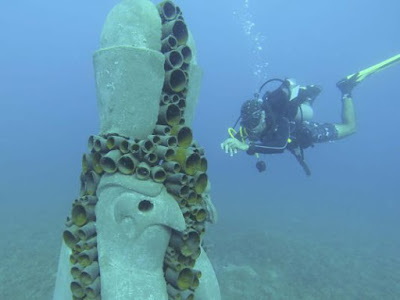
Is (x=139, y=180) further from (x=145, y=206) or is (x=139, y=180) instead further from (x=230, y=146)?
(x=230, y=146)

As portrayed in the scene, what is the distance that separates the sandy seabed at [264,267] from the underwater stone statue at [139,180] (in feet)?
10.5

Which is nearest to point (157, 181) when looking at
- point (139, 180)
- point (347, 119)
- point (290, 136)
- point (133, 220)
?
point (139, 180)

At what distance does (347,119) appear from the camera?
11727mm

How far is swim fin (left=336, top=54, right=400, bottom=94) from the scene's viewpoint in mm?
11109

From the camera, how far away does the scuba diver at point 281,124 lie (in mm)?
7961

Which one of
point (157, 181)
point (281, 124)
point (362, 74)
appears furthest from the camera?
point (362, 74)

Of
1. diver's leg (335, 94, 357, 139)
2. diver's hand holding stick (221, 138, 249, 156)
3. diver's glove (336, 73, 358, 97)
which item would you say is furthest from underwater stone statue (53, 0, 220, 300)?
diver's leg (335, 94, 357, 139)

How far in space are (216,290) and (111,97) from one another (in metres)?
2.53

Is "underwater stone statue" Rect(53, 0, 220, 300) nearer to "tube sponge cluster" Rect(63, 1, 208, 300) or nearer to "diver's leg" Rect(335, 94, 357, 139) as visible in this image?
"tube sponge cluster" Rect(63, 1, 208, 300)

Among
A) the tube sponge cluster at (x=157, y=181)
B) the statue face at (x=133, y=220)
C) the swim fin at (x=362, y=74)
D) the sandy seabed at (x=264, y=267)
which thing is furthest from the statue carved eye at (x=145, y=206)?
the swim fin at (x=362, y=74)

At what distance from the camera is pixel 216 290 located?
156 inches

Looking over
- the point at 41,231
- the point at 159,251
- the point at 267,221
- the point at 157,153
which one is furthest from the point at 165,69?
the point at 267,221

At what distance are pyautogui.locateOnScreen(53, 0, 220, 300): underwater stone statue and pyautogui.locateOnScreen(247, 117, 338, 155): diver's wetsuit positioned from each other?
424 centimetres

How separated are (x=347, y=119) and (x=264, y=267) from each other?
585 centimetres
